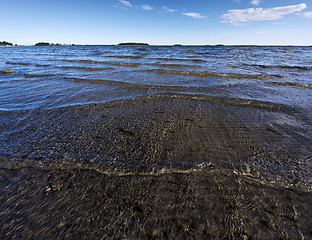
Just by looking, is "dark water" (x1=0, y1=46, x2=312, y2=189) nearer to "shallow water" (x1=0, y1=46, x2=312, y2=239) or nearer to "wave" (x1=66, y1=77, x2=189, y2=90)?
"shallow water" (x1=0, y1=46, x2=312, y2=239)

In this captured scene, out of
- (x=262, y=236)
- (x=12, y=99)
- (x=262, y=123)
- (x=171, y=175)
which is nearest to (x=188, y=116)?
(x=262, y=123)

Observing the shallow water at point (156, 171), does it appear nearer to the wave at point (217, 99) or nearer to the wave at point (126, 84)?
the wave at point (217, 99)

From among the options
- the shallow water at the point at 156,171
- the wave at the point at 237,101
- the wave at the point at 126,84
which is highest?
the wave at the point at 126,84

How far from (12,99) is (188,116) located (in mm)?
6942

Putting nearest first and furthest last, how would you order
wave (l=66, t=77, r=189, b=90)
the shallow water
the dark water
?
the shallow water → the dark water → wave (l=66, t=77, r=189, b=90)

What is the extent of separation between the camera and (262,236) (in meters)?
1.71

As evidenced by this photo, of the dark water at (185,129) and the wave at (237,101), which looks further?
the wave at (237,101)

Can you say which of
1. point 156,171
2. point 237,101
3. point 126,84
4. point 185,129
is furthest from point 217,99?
point 126,84

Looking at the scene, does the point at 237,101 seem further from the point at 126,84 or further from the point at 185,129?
the point at 126,84

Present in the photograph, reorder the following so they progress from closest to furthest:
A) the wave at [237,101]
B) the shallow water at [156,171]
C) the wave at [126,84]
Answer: the shallow water at [156,171]
the wave at [237,101]
the wave at [126,84]

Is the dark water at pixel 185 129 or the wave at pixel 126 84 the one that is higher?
the wave at pixel 126 84

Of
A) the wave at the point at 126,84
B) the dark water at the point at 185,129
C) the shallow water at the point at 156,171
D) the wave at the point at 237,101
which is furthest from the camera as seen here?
the wave at the point at 126,84

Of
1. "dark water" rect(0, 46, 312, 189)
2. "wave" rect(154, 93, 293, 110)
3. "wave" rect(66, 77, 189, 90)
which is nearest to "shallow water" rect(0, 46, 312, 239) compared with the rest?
"dark water" rect(0, 46, 312, 189)

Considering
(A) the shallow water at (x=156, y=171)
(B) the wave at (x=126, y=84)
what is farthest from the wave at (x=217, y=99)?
(A) the shallow water at (x=156, y=171)
